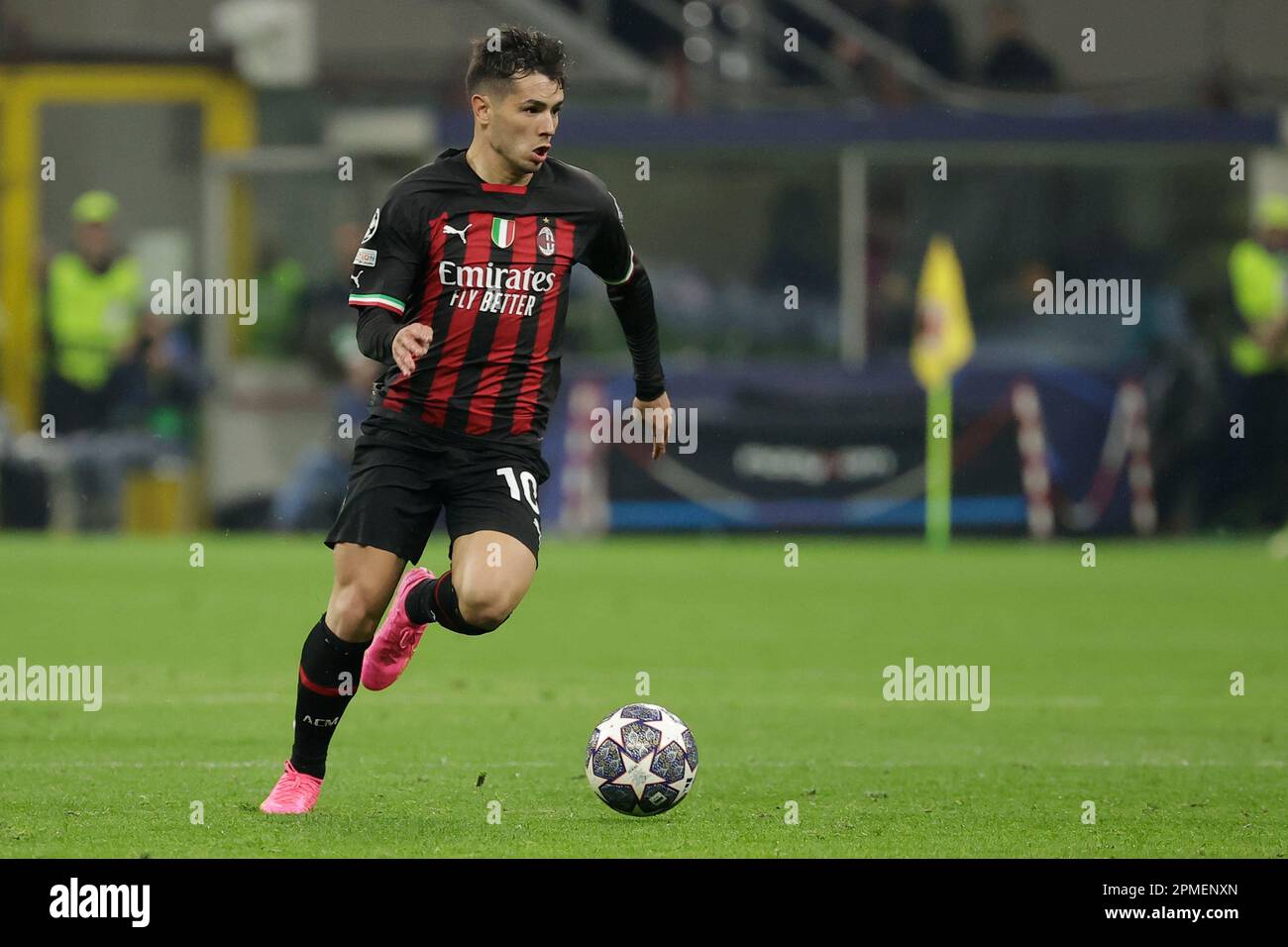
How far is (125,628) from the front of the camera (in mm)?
12500

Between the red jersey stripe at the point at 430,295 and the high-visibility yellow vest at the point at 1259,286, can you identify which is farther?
the high-visibility yellow vest at the point at 1259,286

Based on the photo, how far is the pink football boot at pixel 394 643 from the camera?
7.46 m

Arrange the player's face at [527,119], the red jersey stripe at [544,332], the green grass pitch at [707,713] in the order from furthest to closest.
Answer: the red jersey stripe at [544,332], the player's face at [527,119], the green grass pitch at [707,713]

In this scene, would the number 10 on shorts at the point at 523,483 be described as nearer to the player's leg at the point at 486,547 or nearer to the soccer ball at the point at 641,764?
the player's leg at the point at 486,547

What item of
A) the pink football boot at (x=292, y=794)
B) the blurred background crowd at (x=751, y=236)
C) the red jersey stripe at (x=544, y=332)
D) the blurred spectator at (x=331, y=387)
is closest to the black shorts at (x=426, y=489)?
the red jersey stripe at (x=544, y=332)

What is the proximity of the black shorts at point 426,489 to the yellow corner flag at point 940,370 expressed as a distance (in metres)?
11.6

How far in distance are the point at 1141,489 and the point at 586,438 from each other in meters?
4.56

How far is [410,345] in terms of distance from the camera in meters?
6.54

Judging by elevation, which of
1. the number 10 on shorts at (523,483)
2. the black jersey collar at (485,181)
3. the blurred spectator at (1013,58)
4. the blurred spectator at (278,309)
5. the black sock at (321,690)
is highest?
the blurred spectator at (1013,58)

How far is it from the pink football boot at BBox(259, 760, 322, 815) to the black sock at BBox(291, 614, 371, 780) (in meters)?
0.02

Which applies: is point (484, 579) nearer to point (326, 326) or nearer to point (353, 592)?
point (353, 592)

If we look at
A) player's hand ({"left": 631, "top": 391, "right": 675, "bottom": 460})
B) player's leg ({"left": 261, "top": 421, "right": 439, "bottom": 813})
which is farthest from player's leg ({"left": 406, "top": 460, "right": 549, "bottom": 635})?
player's hand ({"left": 631, "top": 391, "right": 675, "bottom": 460})

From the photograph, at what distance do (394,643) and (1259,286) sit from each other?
12.9 meters
